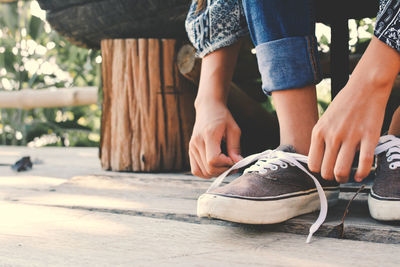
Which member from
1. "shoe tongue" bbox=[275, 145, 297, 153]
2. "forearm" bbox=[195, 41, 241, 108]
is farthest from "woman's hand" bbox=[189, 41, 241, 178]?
"shoe tongue" bbox=[275, 145, 297, 153]

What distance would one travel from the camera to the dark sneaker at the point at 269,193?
77 centimetres

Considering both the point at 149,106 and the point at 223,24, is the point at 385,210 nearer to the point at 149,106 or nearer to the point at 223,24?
the point at 223,24

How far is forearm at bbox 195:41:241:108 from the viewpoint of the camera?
3.29ft

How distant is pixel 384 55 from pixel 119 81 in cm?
113

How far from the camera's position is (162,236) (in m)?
0.79

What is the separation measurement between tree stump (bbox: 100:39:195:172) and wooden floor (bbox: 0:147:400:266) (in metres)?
0.43

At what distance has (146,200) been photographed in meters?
1.14

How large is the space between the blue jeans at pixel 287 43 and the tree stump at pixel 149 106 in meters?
0.81

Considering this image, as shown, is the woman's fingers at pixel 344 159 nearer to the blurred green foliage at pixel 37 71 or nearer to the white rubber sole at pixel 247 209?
the white rubber sole at pixel 247 209

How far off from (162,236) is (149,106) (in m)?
0.89

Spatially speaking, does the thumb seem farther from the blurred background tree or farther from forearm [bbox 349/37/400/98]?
the blurred background tree

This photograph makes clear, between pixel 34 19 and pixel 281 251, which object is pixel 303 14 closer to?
pixel 281 251

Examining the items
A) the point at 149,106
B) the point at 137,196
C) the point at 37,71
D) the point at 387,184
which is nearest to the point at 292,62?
the point at 387,184

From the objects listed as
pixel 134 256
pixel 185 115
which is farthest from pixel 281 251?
pixel 185 115
